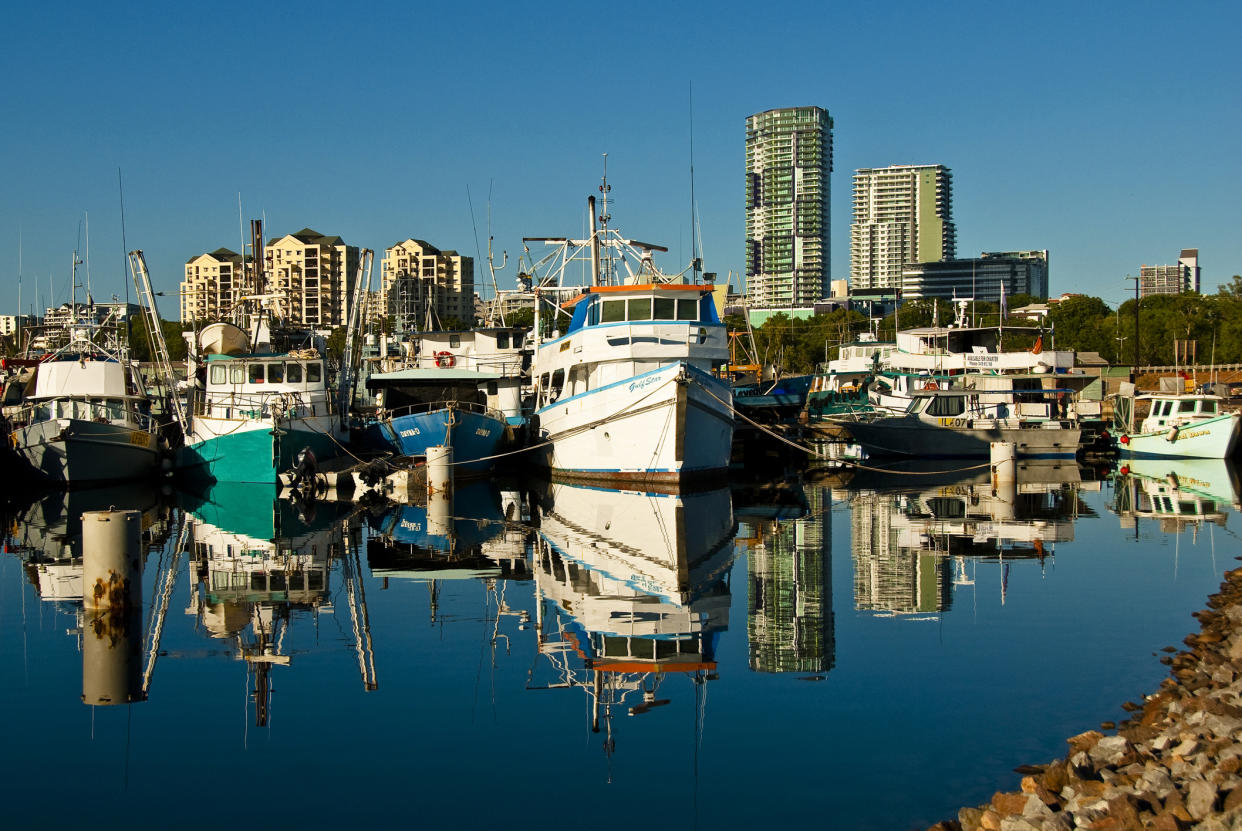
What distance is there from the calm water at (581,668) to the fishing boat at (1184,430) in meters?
20.5

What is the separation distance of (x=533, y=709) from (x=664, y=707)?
1.30m

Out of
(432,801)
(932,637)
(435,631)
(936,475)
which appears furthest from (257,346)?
(432,801)

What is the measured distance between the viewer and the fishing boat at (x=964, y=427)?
46125mm

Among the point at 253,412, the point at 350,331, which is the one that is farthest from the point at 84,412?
the point at 350,331

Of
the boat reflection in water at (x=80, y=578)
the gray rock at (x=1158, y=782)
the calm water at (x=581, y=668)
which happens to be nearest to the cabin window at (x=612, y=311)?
the calm water at (x=581, y=668)

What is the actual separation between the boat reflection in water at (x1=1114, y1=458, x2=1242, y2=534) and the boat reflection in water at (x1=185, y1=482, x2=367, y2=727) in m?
16.7

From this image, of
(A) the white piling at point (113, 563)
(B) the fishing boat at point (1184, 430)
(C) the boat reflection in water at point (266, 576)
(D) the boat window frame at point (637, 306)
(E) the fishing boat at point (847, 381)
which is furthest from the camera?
(E) the fishing boat at point (847, 381)

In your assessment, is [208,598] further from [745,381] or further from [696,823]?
[745,381]

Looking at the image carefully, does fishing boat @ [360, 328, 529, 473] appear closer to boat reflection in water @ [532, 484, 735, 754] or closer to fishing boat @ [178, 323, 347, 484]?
fishing boat @ [178, 323, 347, 484]

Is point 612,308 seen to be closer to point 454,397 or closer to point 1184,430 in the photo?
point 454,397

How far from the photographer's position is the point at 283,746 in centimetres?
1061

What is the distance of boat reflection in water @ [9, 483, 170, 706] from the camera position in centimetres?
1299

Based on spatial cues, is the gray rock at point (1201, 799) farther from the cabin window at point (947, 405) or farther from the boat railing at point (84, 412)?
the cabin window at point (947, 405)

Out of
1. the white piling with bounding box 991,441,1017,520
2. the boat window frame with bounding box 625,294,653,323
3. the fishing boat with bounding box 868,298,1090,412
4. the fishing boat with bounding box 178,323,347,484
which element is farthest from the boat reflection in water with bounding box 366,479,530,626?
the fishing boat with bounding box 868,298,1090,412
